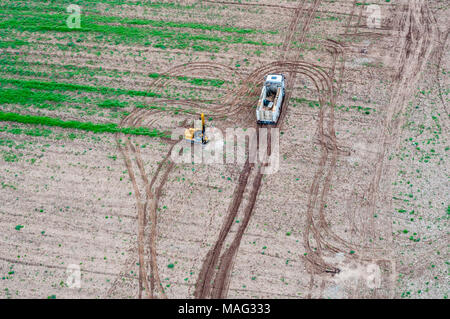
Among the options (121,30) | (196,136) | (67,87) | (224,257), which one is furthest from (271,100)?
(67,87)

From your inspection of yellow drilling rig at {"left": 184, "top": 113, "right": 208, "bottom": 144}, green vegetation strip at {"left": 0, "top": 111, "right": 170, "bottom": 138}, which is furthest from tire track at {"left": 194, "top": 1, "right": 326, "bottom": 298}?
green vegetation strip at {"left": 0, "top": 111, "right": 170, "bottom": 138}

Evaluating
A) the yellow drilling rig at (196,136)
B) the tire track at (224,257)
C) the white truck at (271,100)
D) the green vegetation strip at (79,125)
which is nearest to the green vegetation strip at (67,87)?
the green vegetation strip at (79,125)

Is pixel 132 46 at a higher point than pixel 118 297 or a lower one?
higher

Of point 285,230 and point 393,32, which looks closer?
point 285,230

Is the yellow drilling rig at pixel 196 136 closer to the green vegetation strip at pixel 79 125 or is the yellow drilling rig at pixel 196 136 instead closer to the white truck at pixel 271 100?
the green vegetation strip at pixel 79 125

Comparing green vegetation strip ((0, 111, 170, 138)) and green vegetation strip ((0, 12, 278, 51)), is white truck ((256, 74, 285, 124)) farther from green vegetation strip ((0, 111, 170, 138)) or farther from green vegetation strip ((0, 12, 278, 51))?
green vegetation strip ((0, 111, 170, 138))

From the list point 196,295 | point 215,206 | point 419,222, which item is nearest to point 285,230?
point 215,206

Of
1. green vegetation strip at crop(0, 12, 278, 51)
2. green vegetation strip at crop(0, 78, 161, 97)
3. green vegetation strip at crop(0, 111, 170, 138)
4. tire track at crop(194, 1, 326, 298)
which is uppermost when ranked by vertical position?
green vegetation strip at crop(0, 12, 278, 51)

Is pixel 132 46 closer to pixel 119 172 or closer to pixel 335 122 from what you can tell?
pixel 119 172
